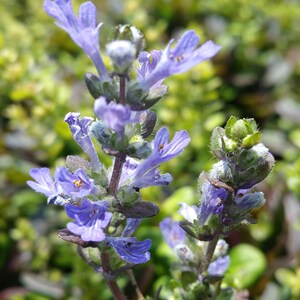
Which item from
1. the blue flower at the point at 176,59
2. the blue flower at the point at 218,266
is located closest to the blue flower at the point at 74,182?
the blue flower at the point at 176,59

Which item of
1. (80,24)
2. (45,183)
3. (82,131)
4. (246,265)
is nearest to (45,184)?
(45,183)

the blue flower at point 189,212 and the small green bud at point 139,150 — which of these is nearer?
the small green bud at point 139,150

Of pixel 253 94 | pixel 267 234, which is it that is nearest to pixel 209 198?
pixel 267 234

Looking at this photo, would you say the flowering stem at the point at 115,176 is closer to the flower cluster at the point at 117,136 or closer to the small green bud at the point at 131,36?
the flower cluster at the point at 117,136

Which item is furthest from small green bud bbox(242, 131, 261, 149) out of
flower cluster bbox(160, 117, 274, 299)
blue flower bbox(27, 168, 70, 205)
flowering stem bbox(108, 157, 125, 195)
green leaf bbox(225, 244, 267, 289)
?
green leaf bbox(225, 244, 267, 289)

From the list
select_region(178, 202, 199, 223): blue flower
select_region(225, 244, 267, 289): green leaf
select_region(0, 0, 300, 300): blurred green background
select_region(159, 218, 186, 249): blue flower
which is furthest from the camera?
select_region(0, 0, 300, 300): blurred green background

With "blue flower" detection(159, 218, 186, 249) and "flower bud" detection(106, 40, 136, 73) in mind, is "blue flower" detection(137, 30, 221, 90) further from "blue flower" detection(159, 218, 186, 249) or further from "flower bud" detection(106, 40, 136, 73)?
"blue flower" detection(159, 218, 186, 249)
